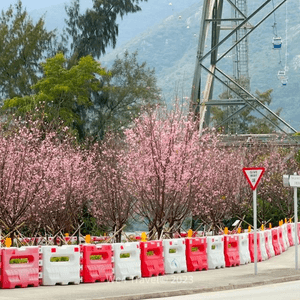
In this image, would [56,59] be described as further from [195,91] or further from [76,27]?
[195,91]

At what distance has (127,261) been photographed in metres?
19.1

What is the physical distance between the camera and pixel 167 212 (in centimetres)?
2570

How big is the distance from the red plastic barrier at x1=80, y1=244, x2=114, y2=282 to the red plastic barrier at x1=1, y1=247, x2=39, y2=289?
1.33 metres

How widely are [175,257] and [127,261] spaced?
7.68 ft

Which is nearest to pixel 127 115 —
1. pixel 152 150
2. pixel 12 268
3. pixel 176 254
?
pixel 152 150

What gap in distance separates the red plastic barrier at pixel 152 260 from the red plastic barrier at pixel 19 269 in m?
3.31

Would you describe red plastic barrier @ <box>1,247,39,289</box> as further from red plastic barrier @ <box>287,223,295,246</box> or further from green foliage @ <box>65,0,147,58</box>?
green foliage @ <box>65,0,147,58</box>

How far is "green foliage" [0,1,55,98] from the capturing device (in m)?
58.4

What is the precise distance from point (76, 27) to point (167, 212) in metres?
38.2

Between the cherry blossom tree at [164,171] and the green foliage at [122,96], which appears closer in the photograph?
the cherry blossom tree at [164,171]

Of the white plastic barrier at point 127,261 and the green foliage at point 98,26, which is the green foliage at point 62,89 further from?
the white plastic barrier at point 127,261

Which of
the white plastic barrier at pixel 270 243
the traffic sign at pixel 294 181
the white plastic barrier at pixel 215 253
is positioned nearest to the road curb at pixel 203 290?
the traffic sign at pixel 294 181

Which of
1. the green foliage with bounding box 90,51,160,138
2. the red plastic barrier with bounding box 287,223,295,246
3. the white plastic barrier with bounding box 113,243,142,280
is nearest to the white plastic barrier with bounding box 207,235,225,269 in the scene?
the white plastic barrier with bounding box 113,243,142,280

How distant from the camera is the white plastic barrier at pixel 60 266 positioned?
1755cm
